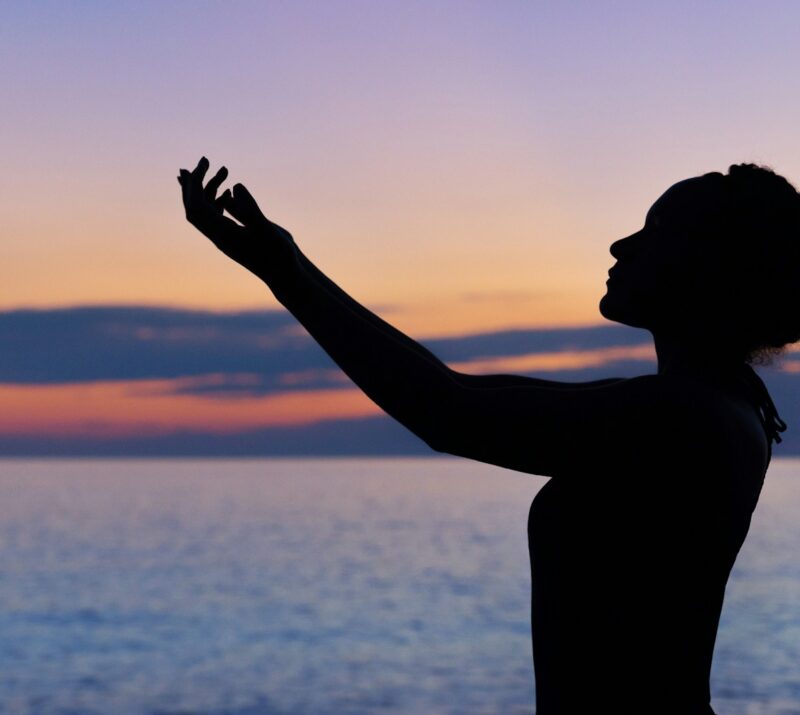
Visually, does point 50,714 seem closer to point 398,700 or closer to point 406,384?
point 398,700

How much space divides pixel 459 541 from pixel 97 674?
4273 centimetres

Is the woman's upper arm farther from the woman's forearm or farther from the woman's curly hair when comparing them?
the woman's curly hair

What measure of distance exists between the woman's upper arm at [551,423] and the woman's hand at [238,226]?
1.52 feet

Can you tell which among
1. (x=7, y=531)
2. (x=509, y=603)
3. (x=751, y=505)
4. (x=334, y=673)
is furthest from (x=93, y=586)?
(x=751, y=505)

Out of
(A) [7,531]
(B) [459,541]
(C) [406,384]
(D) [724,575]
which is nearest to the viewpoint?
(C) [406,384]

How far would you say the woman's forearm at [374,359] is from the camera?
2.61 meters

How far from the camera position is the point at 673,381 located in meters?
2.76

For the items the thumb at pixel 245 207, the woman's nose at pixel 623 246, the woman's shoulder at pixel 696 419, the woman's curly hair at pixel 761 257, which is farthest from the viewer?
the woman's nose at pixel 623 246

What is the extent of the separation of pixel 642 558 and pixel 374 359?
0.75 m

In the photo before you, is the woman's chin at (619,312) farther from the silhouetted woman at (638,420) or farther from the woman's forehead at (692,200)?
the woman's forehead at (692,200)

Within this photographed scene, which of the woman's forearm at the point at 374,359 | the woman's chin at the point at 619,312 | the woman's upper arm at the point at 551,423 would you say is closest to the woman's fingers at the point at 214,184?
the woman's forearm at the point at 374,359

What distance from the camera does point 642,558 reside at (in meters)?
2.76

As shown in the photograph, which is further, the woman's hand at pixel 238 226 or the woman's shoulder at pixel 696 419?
the woman's shoulder at pixel 696 419

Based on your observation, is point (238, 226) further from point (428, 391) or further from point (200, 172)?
point (428, 391)
